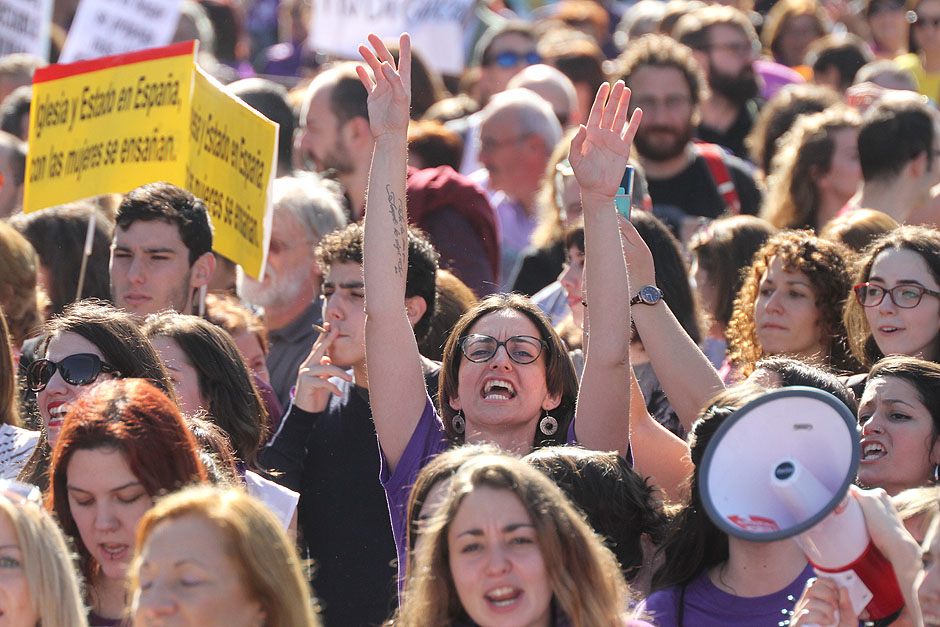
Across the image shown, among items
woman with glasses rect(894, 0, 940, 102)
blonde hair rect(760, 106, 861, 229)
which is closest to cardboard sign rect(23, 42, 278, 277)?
blonde hair rect(760, 106, 861, 229)

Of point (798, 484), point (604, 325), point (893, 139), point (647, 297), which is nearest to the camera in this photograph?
point (798, 484)

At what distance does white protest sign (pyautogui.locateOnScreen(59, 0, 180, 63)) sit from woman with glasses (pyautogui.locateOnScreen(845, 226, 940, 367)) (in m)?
4.64

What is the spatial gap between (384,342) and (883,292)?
1.70m

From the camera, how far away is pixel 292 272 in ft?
19.6

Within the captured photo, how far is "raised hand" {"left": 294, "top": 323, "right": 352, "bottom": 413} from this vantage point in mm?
4660

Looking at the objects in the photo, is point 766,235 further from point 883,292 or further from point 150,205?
point 150,205

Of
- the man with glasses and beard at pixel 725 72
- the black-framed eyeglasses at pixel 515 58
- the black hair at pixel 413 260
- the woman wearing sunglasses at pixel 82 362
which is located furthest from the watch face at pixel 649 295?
the black-framed eyeglasses at pixel 515 58

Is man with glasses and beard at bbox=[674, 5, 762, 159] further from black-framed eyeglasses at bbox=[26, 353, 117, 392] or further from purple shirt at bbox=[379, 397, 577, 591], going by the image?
black-framed eyeglasses at bbox=[26, 353, 117, 392]

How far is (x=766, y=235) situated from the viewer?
18.9 feet

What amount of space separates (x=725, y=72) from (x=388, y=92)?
4.82 metres

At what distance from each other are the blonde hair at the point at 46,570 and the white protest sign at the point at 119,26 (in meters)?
5.28

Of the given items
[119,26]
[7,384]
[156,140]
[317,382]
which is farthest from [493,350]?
[119,26]

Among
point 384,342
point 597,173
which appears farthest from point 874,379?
point 384,342

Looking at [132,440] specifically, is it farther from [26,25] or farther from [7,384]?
[26,25]
